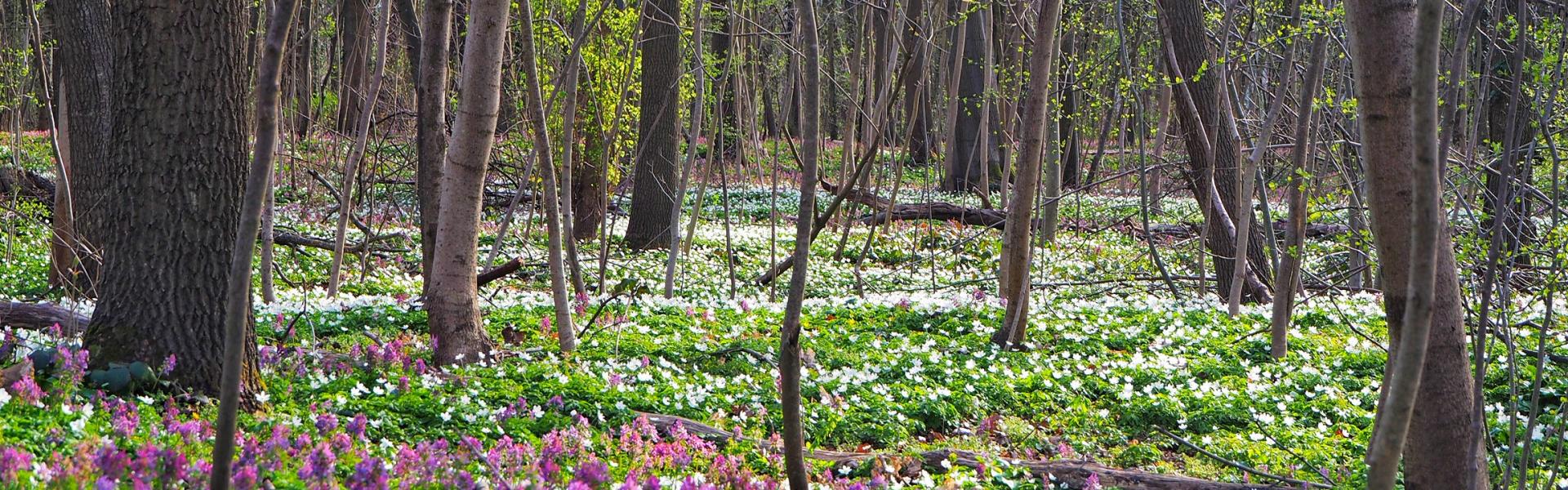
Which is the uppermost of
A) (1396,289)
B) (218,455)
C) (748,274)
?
(1396,289)

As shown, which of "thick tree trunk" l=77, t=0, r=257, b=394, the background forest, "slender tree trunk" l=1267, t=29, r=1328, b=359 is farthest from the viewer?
"slender tree trunk" l=1267, t=29, r=1328, b=359

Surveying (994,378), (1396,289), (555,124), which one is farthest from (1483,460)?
(555,124)

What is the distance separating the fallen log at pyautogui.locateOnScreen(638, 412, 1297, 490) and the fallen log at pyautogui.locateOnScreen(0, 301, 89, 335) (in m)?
3.16

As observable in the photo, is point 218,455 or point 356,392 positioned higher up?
point 218,455

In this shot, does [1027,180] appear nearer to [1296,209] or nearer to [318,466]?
[1296,209]

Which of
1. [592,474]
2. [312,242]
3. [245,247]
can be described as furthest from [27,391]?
[312,242]

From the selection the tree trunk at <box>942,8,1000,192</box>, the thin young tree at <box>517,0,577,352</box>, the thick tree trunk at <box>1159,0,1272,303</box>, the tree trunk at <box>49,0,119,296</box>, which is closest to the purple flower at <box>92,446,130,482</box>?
the thin young tree at <box>517,0,577,352</box>

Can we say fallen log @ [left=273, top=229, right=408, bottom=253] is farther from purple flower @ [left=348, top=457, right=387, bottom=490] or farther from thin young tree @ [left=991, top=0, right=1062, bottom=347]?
purple flower @ [left=348, top=457, right=387, bottom=490]

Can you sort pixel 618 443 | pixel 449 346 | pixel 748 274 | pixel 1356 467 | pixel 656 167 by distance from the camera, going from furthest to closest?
pixel 656 167 < pixel 748 274 < pixel 449 346 < pixel 1356 467 < pixel 618 443

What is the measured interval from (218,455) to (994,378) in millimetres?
4581

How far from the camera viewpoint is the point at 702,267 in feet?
39.1

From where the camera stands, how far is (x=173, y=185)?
3.86m

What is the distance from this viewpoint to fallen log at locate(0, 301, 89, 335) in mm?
5348

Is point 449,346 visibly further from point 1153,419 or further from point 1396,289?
point 1396,289
